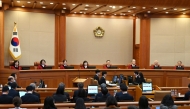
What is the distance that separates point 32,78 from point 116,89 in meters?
4.60

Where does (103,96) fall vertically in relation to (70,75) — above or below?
below

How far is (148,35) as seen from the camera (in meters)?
18.4

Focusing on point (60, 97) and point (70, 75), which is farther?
point (70, 75)

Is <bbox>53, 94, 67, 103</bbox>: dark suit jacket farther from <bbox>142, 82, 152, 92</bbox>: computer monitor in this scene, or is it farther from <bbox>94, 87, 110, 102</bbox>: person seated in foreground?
<bbox>142, 82, 152, 92</bbox>: computer monitor

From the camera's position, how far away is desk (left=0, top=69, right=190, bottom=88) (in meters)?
13.1

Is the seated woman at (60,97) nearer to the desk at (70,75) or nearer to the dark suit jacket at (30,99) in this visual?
the dark suit jacket at (30,99)

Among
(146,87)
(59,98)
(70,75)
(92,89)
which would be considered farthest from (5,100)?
(70,75)

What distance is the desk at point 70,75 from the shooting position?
13.1 metres

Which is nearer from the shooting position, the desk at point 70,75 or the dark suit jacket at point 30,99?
the dark suit jacket at point 30,99

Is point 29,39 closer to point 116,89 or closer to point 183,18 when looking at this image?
point 116,89

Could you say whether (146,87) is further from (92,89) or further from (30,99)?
(30,99)

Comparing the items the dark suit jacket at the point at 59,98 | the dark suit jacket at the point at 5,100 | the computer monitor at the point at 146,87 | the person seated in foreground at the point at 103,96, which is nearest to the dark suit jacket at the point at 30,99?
the dark suit jacket at the point at 5,100

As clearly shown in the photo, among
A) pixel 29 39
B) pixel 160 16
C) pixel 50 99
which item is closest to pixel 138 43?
pixel 160 16

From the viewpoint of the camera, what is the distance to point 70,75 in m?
14.2
